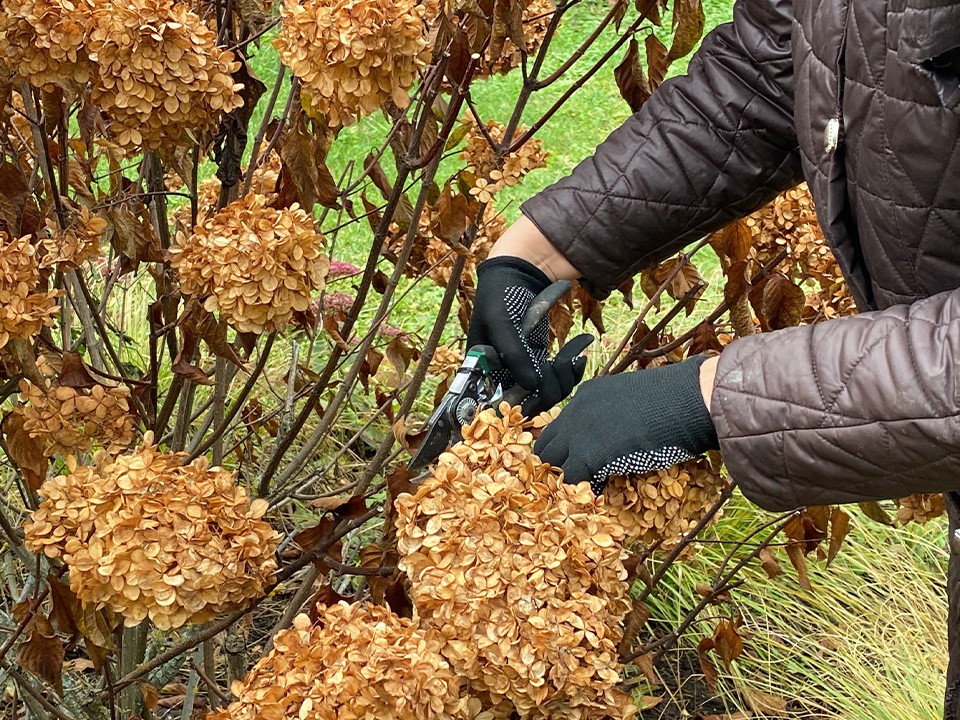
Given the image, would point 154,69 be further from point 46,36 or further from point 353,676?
point 353,676

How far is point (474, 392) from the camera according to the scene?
176 centimetres

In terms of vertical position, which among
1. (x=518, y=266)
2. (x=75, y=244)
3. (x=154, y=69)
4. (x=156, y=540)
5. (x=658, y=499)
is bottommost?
(x=658, y=499)

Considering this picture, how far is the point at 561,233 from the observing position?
1.82 m

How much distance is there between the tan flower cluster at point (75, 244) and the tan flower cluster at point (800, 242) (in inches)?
50.0

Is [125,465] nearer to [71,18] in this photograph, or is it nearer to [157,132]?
[157,132]

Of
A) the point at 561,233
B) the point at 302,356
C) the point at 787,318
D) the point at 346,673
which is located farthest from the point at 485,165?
the point at 302,356

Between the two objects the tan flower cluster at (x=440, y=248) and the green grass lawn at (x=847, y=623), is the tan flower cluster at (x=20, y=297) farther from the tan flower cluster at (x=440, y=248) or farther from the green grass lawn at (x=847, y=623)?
the green grass lawn at (x=847, y=623)

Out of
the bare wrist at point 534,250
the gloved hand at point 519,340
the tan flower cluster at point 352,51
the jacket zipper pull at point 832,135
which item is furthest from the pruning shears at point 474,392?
the jacket zipper pull at point 832,135

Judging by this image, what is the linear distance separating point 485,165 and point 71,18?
3.28ft

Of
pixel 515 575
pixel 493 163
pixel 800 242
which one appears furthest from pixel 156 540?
pixel 800 242

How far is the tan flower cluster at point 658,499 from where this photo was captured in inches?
56.1

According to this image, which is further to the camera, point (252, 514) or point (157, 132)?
point (157, 132)

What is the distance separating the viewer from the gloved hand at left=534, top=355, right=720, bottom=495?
137 cm

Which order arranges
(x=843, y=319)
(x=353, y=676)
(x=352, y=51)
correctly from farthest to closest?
(x=352, y=51) → (x=843, y=319) → (x=353, y=676)
